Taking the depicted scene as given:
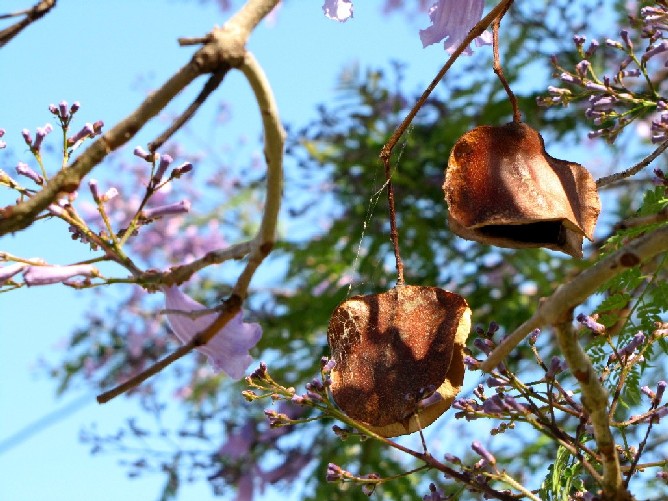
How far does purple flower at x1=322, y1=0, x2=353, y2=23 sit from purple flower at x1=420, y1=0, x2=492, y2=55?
0.15 metres

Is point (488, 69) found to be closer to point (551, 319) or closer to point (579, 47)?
point (579, 47)

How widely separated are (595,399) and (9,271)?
69cm

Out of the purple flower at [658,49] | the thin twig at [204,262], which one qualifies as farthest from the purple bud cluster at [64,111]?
the purple flower at [658,49]

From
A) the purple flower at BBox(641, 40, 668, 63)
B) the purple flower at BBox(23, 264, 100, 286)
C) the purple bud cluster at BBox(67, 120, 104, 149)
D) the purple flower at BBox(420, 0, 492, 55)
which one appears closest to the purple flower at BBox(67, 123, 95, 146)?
the purple bud cluster at BBox(67, 120, 104, 149)

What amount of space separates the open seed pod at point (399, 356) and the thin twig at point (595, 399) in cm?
27

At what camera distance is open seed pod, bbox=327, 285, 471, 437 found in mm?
1410

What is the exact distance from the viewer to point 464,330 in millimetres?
1459

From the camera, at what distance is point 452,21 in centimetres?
174

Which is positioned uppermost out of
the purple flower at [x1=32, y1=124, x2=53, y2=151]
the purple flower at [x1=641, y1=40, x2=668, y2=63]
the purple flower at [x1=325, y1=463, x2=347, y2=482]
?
the purple flower at [x1=641, y1=40, x2=668, y2=63]

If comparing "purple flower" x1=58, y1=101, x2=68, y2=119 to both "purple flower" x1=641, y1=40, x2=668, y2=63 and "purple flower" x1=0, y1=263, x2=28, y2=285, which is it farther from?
"purple flower" x1=641, y1=40, x2=668, y2=63

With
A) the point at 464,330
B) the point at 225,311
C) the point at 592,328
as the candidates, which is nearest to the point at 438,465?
the point at 464,330

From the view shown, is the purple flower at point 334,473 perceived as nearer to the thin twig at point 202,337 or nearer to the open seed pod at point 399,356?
the open seed pod at point 399,356

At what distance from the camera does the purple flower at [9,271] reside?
129cm

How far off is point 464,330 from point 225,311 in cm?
43
